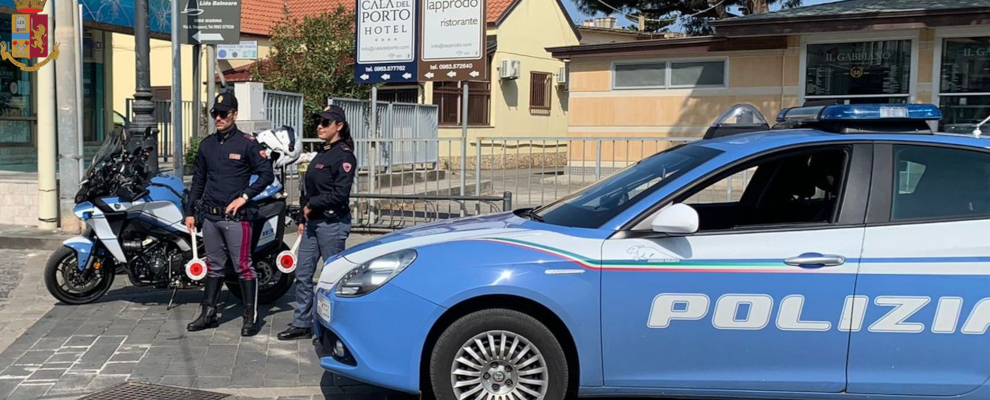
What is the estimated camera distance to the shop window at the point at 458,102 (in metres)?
22.9

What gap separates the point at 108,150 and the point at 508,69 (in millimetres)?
17296

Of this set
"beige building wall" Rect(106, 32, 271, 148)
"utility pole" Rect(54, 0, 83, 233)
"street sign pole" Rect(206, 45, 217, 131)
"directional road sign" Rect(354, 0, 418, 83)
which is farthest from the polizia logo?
"beige building wall" Rect(106, 32, 271, 148)

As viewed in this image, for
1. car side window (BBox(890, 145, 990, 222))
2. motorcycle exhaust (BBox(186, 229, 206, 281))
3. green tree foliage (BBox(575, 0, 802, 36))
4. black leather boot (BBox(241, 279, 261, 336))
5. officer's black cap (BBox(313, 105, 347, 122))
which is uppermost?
green tree foliage (BBox(575, 0, 802, 36))

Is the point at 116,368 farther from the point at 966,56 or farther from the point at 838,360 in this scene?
the point at 966,56

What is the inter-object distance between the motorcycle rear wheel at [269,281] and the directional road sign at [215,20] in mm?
5534

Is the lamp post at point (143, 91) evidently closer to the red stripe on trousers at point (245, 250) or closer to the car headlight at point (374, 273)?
the red stripe on trousers at point (245, 250)

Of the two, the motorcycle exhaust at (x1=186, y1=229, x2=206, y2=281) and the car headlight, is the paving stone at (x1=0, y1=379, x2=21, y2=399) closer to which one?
the motorcycle exhaust at (x1=186, y1=229, x2=206, y2=281)

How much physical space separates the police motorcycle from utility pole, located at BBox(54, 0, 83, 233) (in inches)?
145

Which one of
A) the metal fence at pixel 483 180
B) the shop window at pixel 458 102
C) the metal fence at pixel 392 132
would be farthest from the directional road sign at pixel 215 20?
the shop window at pixel 458 102

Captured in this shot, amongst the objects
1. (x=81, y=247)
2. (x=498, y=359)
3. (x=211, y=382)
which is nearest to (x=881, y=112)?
(x=498, y=359)

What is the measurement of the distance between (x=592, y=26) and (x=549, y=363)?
2495 cm

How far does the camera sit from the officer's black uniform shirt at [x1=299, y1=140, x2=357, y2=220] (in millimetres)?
5902

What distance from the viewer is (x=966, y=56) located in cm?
1368

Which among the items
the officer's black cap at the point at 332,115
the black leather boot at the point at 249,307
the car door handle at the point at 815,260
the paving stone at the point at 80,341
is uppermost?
the officer's black cap at the point at 332,115
